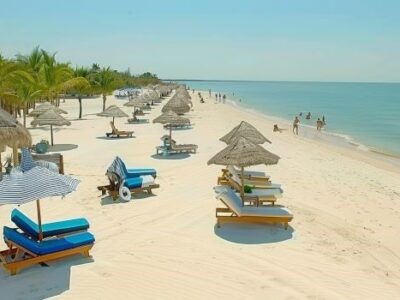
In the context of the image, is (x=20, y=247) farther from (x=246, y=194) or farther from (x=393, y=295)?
(x=393, y=295)

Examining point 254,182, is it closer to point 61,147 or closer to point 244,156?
point 244,156

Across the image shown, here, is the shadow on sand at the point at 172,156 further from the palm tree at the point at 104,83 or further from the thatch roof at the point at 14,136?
the palm tree at the point at 104,83

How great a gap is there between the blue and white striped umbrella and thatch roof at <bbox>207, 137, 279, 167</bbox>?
3.57m

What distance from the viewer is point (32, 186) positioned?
6.46 meters

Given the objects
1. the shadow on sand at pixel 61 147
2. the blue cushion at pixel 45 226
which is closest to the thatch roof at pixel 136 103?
the shadow on sand at pixel 61 147

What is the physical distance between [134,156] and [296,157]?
6876 mm

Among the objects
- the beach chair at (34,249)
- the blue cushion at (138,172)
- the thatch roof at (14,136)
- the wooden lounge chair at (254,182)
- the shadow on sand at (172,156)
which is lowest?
the beach chair at (34,249)

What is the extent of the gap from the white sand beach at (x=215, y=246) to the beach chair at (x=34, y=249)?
175 millimetres

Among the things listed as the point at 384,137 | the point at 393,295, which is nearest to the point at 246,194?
the point at 393,295

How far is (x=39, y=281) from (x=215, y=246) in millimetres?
3159

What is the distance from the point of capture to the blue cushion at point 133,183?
10820mm

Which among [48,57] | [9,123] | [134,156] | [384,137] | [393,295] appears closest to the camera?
[393,295]

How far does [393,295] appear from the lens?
6238mm

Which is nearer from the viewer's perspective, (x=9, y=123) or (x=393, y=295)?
(x=393, y=295)
